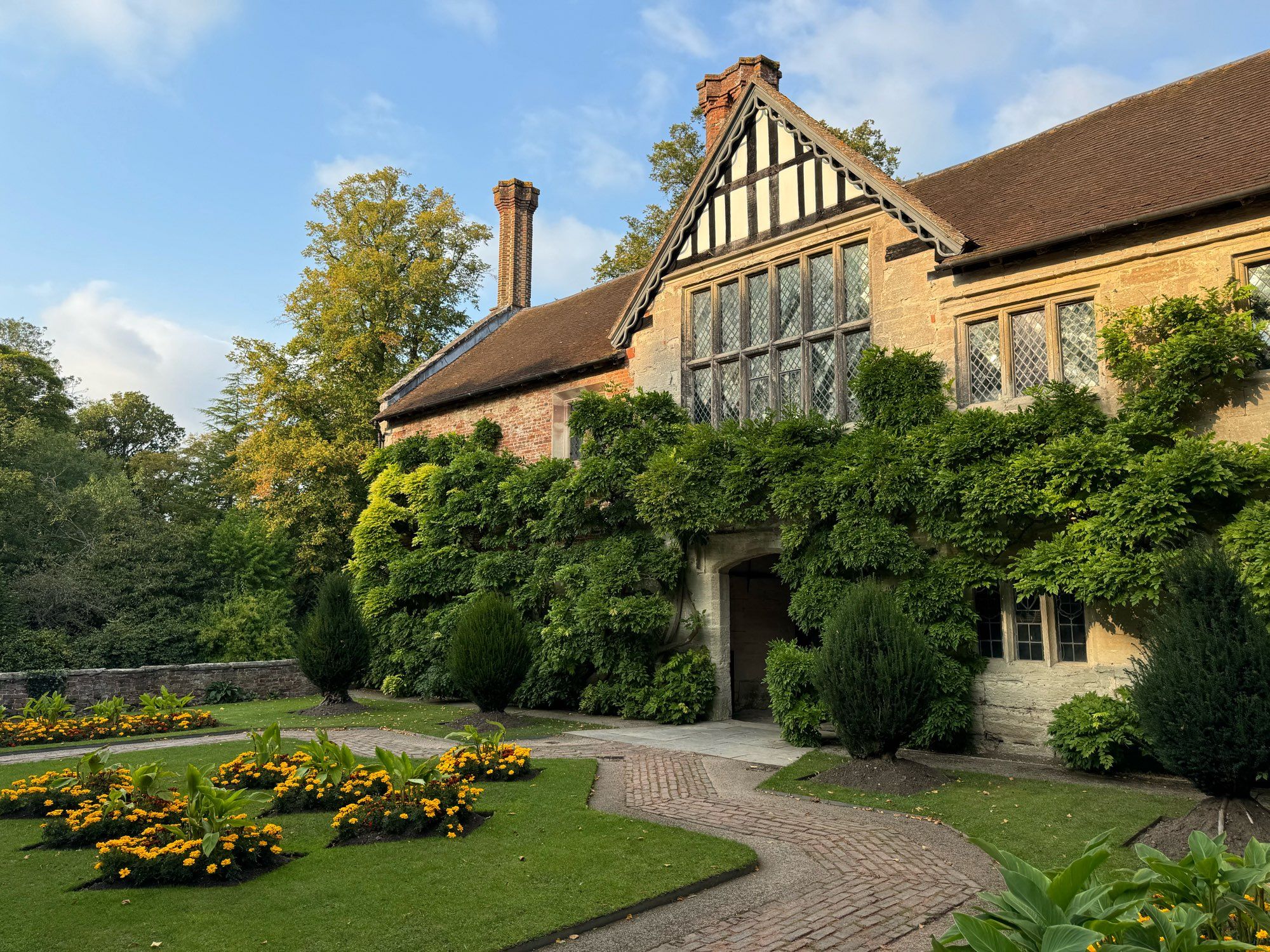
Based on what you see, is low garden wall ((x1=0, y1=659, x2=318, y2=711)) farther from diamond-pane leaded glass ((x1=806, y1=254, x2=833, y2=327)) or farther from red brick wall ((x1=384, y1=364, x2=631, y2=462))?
diamond-pane leaded glass ((x1=806, y1=254, x2=833, y2=327))

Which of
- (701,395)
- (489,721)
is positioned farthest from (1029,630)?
(489,721)

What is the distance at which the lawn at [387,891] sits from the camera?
5133mm

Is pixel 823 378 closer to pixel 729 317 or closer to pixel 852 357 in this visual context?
pixel 852 357

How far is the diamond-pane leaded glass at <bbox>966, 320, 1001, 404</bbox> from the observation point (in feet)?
40.8

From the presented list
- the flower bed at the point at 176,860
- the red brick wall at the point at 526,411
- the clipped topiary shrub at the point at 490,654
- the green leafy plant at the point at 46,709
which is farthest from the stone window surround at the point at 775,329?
the green leafy plant at the point at 46,709

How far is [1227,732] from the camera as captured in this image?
692 centimetres

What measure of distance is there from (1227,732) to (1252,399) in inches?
193

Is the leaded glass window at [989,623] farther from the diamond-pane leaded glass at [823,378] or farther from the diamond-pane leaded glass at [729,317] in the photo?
the diamond-pane leaded glass at [729,317]

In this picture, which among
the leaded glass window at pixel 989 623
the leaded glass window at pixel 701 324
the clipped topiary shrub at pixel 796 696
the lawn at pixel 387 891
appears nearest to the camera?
the lawn at pixel 387 891

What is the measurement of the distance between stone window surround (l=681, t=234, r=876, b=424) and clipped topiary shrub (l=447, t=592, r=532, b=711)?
4988mm

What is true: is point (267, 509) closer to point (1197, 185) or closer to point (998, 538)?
point (998, 538)

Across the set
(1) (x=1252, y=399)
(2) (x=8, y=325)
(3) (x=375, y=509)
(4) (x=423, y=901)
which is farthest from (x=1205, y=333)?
(2) (x=8, y=325)

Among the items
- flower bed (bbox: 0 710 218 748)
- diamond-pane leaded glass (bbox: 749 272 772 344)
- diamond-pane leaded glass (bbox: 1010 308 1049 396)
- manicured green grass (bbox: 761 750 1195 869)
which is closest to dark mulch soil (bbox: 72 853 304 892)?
manicured green grass (bbox: 761 750 1195 869)

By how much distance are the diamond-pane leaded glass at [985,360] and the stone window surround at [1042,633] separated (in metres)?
2.67
